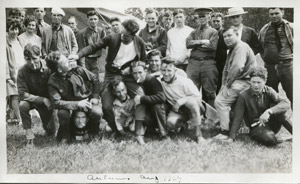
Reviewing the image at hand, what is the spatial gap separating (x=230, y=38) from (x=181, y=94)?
2.89 feet

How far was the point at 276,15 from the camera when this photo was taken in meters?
5.20

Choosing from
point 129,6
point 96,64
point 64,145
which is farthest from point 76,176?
point 129,6

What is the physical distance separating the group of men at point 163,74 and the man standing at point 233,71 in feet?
0.04

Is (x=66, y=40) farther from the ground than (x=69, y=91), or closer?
farther from the ground

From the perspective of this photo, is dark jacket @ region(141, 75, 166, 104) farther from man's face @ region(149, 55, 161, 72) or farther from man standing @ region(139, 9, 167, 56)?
man standing @ region(139, 9, 167, 56)

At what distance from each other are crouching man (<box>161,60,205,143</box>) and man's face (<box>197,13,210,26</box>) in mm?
576

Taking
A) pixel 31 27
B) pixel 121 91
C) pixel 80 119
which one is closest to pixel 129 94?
pixel 121 91

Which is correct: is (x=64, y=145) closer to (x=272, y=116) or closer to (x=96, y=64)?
(x=96, y=64)

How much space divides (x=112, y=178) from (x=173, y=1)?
2.23m

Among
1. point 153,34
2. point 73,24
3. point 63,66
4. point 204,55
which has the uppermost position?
point 73,24

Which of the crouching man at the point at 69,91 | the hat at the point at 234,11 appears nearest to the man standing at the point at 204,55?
the hat at the point at 234,11

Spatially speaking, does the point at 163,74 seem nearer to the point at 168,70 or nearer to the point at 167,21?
the point at 168,70

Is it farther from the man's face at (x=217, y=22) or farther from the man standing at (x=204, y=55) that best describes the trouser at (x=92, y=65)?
the man's face at (x=217, y=22)

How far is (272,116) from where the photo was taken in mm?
5199
